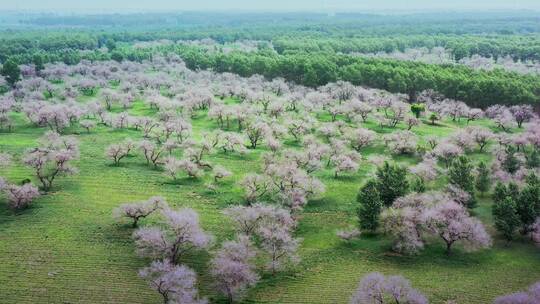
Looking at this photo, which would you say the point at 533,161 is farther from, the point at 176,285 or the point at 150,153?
the point at 150,153

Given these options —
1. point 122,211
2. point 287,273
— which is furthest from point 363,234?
point 122,211

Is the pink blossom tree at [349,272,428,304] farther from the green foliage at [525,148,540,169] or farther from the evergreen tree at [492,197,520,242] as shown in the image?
the green foliage at [525,148,540,169]

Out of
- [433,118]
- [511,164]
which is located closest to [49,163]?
[511,164]

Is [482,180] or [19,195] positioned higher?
[482,180]

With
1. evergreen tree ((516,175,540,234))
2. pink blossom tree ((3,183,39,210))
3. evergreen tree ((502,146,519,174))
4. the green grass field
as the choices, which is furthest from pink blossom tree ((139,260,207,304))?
evergreen tree ((502,146,519,174))

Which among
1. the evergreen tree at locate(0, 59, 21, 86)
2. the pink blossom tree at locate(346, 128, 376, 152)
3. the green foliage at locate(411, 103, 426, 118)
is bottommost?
the pink blossom tree at locate(346, 128, 376, 152)

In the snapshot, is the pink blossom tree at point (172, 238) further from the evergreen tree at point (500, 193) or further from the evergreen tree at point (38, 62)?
the evergreen tree at point (38, 62)
